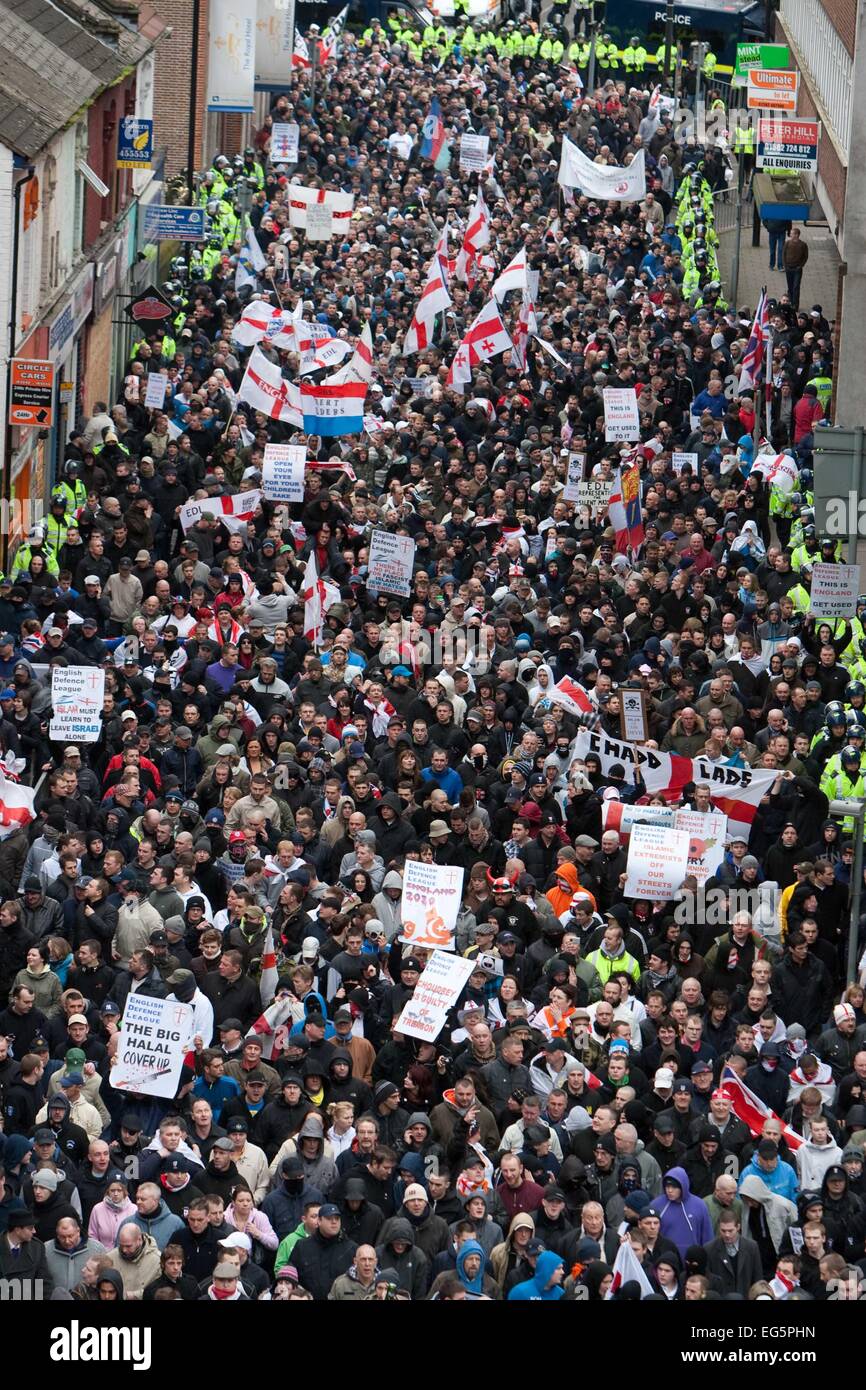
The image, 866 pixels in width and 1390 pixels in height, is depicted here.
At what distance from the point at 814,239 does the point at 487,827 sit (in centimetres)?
2878

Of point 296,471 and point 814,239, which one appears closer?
point 296,471

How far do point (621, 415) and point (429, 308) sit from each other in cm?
550

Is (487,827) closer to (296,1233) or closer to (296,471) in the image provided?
(296,1233)

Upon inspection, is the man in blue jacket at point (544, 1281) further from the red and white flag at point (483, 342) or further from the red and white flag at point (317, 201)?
the red and white flag at point (317, 201)

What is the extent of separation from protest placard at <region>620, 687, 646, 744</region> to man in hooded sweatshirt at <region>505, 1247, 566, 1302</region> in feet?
25.6

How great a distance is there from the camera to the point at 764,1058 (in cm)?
1573

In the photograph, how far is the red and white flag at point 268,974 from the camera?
665 inches

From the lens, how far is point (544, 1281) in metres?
13.6

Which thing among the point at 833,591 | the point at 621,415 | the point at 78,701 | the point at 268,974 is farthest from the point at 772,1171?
the point at 621,415

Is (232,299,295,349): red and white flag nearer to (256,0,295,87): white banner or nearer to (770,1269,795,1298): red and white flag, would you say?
(770,1269,795,1298): red and white flag

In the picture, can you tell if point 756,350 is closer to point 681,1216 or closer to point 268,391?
point 268,391

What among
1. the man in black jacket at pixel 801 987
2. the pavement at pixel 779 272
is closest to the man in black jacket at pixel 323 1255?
the man in black jacket at pixel 801 987
